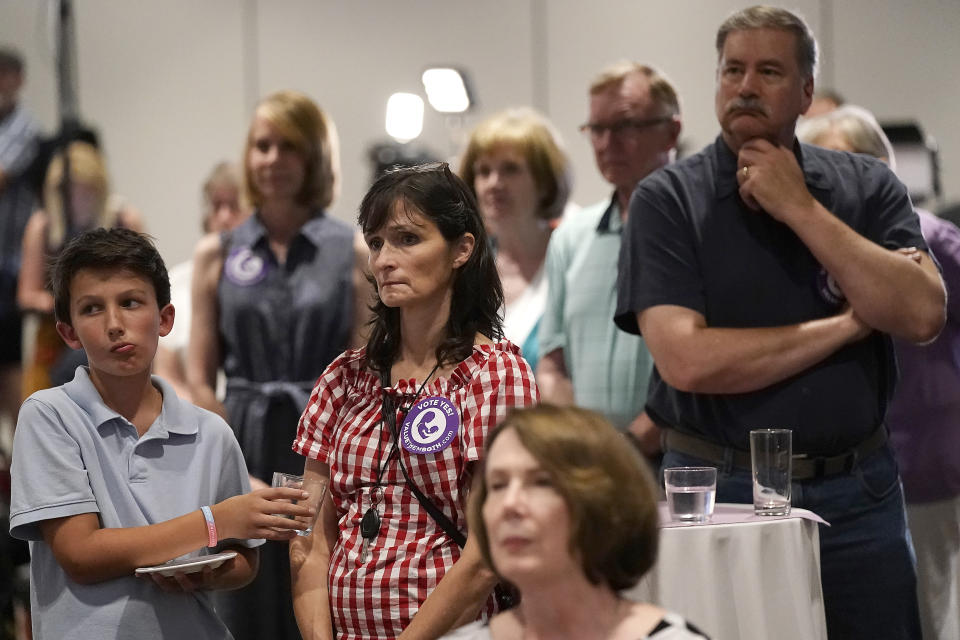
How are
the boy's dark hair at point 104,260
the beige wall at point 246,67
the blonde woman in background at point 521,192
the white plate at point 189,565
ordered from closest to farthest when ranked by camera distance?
the white plate at point 189,565 → the boy's dark hair at point 104,260 → the blonde woman in background at point 521,192 → the beige wall at point 246,67

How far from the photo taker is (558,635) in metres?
1.50

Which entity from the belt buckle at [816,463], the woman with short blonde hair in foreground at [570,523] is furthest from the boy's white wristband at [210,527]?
the belt buckle at [816,463]

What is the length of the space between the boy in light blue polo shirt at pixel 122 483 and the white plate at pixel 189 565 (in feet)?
0.07

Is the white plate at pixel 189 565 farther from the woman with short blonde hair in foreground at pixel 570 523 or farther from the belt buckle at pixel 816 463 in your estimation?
the belt buckle at pixel 816 463

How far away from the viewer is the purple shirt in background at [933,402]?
3262mm

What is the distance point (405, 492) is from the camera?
2.03m

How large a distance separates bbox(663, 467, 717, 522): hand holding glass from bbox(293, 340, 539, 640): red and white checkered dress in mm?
364

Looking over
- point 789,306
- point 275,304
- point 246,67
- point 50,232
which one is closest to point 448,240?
point 789,306

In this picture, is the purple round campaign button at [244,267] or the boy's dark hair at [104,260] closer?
the boy's dark hair at [104,260]

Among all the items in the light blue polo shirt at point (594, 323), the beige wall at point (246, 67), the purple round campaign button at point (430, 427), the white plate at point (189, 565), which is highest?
the beige wall at point (246, 67)

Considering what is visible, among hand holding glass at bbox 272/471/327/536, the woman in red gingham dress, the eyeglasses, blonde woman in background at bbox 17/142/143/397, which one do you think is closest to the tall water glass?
the woman in red gingham dress

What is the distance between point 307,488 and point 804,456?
1.03 meters

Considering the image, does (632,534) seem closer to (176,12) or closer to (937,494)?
(937,494)

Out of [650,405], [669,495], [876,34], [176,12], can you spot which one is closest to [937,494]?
[650,405]
